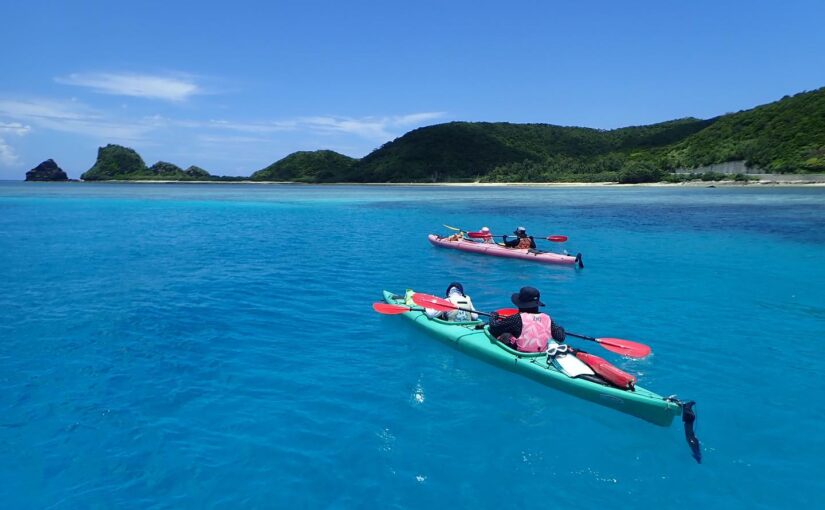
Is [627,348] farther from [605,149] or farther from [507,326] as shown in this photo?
[605,149]

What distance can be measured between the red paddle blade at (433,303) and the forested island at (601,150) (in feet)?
276

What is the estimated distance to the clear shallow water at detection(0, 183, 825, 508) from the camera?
6.37 m

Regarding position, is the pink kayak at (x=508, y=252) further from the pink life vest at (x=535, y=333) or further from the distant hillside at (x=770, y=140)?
the distant hillside at (x=770, y=140)

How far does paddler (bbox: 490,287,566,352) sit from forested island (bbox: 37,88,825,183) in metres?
84.8

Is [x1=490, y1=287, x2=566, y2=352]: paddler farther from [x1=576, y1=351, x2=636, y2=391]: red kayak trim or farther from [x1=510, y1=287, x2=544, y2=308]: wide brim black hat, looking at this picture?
[x1=576, y1=351, x2=636, y2=391]: red kayak trim

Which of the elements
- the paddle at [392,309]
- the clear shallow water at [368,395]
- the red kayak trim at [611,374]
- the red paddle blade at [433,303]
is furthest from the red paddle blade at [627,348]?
the paddle at [392,309]

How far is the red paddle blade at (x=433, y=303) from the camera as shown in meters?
11.8

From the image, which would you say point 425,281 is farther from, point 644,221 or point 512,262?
point 644,221

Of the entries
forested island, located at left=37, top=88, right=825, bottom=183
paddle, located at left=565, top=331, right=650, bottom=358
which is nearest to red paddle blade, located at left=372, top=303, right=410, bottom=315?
paddle, located at left=565, top=331, right=650, bottom=358

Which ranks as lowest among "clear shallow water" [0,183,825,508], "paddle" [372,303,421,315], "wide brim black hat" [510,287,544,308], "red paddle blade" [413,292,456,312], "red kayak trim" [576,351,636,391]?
"clear shallow water" [0,183,825,508]

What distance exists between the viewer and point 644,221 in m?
36.3

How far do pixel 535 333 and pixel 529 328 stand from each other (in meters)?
0.15

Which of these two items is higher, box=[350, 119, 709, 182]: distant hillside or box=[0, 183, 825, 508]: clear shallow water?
box=[350, 119, 709, 182]: distant hillside

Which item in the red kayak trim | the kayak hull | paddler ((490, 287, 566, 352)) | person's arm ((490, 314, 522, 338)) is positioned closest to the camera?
the kayak hull
